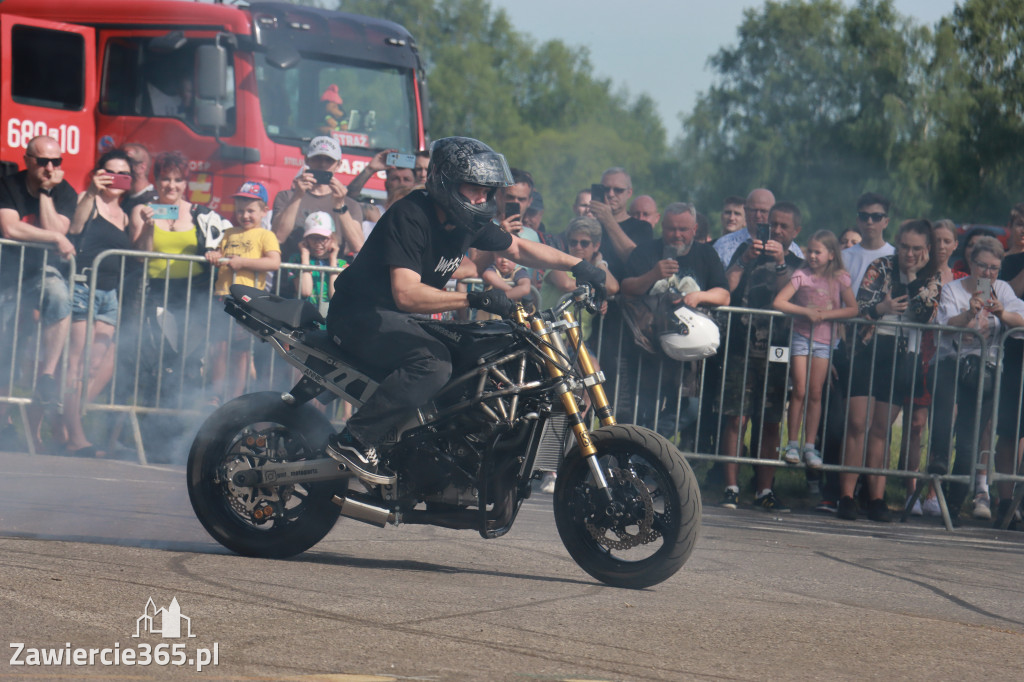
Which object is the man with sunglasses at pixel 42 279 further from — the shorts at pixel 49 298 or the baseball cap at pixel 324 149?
the baseball cap at pixel 324 149

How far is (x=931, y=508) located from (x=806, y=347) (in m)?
1.55

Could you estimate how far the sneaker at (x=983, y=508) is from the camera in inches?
375

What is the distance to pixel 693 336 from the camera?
348 inches

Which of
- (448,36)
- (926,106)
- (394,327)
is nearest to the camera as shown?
(394,327)

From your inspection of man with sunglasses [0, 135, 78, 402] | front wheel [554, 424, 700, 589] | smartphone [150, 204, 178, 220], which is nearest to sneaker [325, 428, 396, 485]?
front wheel [554, 424, 700, 589]

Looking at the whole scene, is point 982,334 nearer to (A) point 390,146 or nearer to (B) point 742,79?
(A) point 390,146

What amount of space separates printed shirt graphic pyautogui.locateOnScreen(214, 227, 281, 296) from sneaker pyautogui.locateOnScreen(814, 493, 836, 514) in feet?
14.2

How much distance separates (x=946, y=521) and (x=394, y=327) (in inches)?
192

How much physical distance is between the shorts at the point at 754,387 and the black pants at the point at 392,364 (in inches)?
164

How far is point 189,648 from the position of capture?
4176 mm

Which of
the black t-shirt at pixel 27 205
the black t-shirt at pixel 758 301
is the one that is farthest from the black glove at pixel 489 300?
the black t-shirt at pixel 27 205

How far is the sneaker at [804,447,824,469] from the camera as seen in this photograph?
30.5ft

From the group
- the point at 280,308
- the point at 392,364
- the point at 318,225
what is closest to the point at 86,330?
the point at 318,225

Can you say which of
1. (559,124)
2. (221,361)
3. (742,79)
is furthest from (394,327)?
(559,124)
